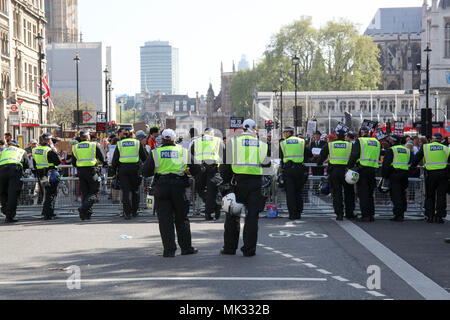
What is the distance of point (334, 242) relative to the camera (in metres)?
12.2

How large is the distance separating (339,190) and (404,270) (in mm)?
6320

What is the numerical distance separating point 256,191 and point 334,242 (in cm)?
199

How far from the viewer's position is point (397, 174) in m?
16.0

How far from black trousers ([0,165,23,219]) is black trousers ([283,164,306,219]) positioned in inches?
227

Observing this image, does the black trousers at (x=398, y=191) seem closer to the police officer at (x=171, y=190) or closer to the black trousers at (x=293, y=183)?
the black trousers at (x=293, y=183)

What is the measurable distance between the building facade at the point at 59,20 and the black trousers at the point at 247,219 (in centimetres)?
10436

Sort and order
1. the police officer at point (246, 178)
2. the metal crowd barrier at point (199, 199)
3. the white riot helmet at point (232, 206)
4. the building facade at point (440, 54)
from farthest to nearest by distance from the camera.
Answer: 1. the building facade at point (440, 54)
2. the metal crowd barrier at point (199, 199)
3. the police officer at point (246, 178)
4. the white riot helmet at point (232, 206)

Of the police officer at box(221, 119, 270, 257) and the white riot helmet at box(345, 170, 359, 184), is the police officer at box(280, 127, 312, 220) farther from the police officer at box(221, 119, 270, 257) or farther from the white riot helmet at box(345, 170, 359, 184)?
the police officer at box(221, 119, 270, 257)

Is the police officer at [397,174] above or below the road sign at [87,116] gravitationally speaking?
below

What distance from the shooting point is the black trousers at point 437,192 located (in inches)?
607

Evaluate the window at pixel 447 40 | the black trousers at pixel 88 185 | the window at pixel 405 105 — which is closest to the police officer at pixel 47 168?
the black trousers at pixel 88 185

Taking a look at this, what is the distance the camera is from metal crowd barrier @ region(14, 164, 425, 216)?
16.7m
